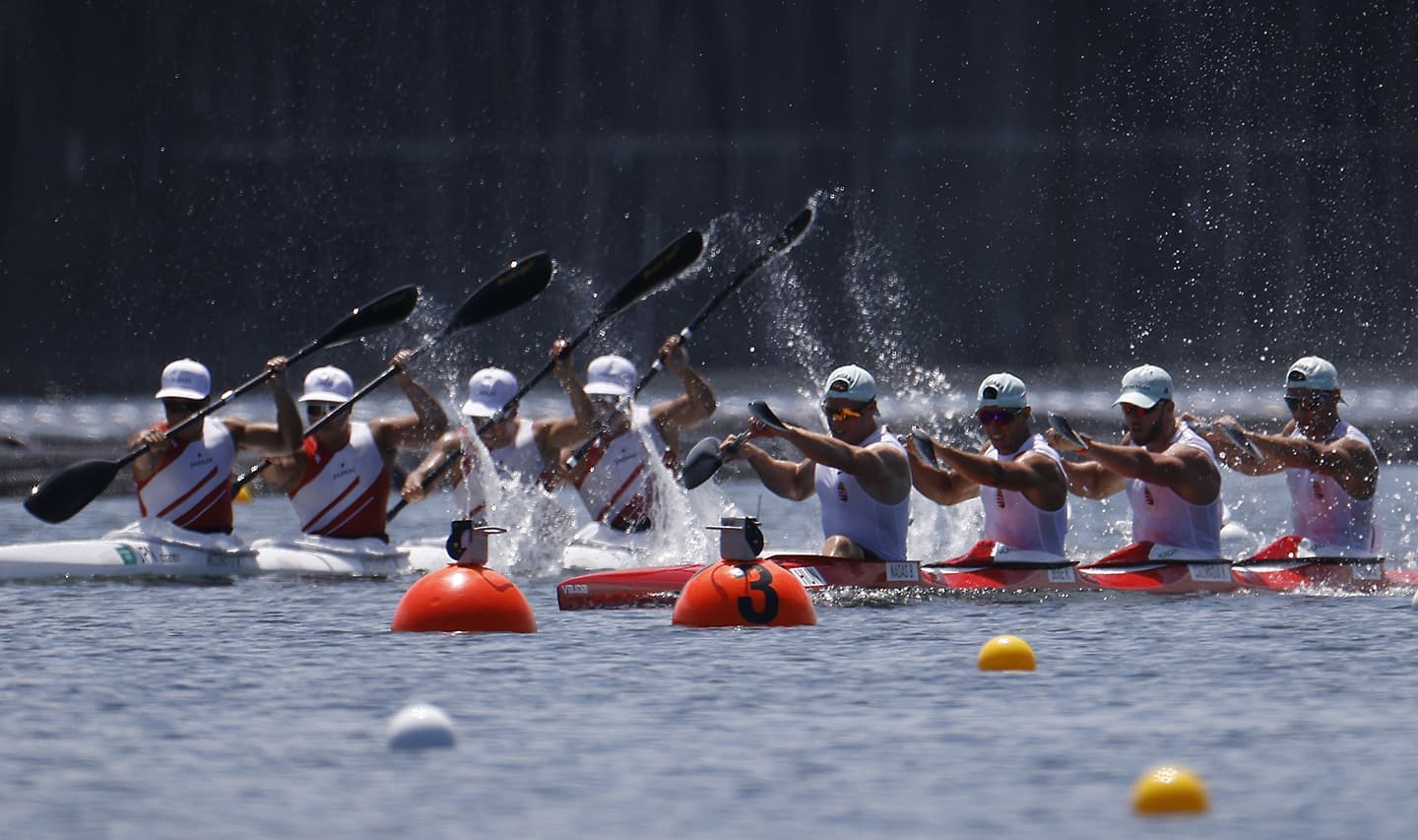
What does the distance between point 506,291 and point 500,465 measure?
134 centimetres

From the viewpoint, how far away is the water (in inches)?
279

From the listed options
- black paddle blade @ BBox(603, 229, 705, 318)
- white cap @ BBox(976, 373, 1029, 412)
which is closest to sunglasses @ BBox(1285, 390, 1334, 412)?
white cap @ BBox(976, 373, 1029, 412)

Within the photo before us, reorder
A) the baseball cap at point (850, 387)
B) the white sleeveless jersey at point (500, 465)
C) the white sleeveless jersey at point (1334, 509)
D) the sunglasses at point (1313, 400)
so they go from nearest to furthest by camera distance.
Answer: the baseball cap at point (850, 387)
the sunglasses at point (1313, 400)
the white sleeveless jersey at point (1334, 509)
the white sleeveless jersey at point (500, 465)

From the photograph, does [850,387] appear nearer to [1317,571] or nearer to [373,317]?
[1317,571]

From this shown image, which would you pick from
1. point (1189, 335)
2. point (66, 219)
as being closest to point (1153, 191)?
point (1189, 335)

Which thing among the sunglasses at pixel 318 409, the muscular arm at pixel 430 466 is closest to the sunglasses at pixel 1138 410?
the muscular arm at pixel 430 466

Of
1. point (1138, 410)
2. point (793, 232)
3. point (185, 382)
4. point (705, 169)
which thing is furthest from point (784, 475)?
point (705, 169)

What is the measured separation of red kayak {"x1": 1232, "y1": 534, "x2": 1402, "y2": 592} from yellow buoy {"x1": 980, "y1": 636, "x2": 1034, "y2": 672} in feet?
12.6

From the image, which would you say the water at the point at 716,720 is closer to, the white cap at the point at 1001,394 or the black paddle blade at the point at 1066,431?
the black paddle blade at the point at 1066,431

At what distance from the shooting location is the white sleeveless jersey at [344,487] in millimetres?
16156

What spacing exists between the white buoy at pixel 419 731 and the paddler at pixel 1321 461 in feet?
22.6

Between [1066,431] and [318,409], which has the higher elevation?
[318,409]

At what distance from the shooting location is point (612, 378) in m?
16.8

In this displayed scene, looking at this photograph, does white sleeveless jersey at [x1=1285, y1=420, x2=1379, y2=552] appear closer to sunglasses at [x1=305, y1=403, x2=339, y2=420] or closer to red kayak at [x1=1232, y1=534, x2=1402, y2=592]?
red kayak at [x1=1232, y1=534, x2=1402, y2=592]
